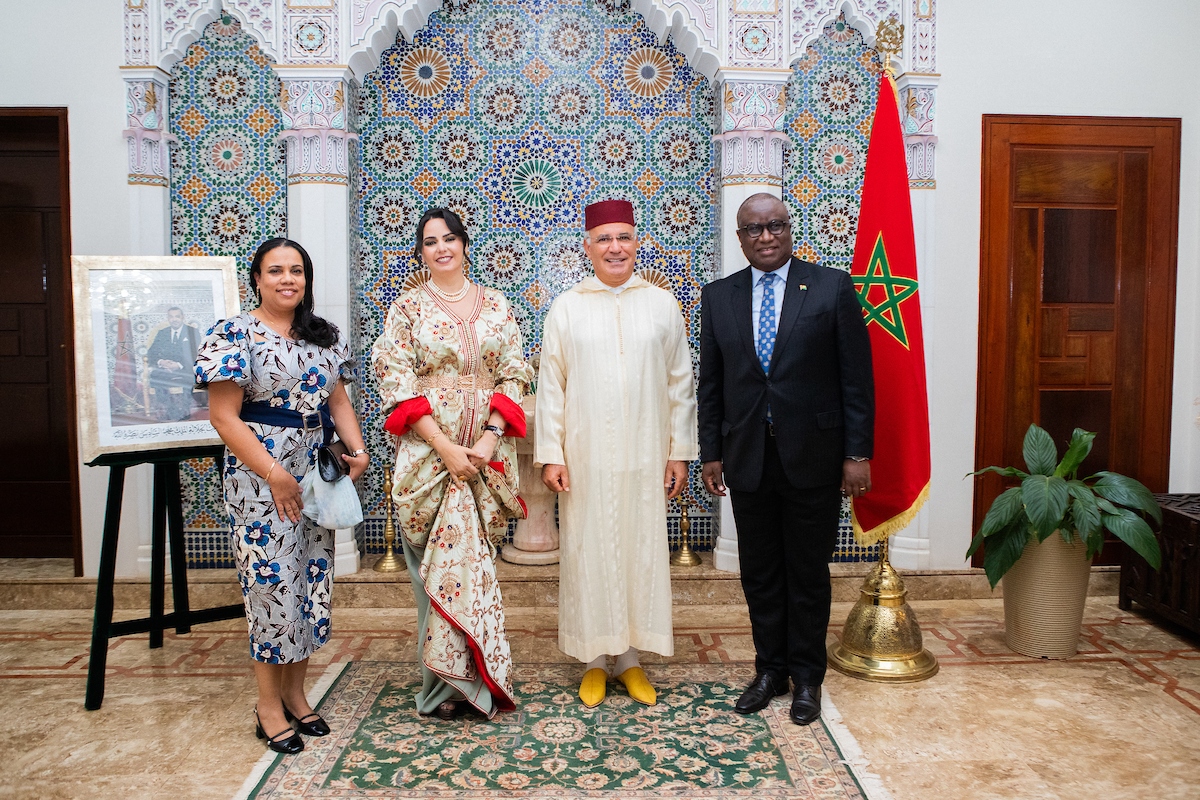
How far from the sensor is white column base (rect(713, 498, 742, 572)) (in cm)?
395

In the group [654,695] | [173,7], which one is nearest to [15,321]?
[173,7]

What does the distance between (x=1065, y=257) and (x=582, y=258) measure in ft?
7.65

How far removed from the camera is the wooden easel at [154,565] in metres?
2.82

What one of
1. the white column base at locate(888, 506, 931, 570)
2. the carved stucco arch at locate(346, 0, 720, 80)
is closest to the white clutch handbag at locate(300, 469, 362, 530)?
the carved stucco arch at locate(346, 0, 720, 80)

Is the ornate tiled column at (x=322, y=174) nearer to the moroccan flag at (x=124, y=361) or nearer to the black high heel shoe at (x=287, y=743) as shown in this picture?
the moroccan flag at (x=124, y=361)

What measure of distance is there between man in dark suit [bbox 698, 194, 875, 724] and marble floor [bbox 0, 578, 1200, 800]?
0.37 m

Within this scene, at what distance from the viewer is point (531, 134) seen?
4137mm

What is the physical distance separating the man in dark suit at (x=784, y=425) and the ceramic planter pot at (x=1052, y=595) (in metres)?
1.05

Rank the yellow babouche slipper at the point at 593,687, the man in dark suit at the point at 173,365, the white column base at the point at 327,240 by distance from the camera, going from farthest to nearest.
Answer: the white column base at the point at 327,240
the man in dark suit at the point at 173,365
the yellow babouche slipper at the point at 593,687

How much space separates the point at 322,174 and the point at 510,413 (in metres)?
1.85

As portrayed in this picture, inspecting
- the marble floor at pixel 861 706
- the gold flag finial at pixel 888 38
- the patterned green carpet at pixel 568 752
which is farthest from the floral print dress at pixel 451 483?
the gold flag finial at pixel 888 38

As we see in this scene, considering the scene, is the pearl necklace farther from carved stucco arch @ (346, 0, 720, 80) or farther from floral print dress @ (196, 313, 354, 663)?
carved stucco arch @ (346, 0, 720, 80)

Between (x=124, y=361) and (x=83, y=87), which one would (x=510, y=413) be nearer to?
(x=124, y=361)

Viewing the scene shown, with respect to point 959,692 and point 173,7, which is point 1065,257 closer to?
point 959,692
